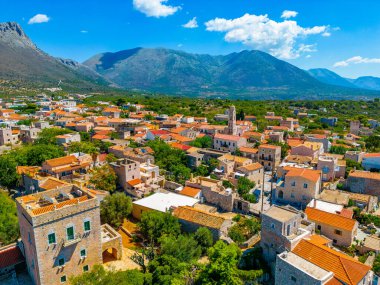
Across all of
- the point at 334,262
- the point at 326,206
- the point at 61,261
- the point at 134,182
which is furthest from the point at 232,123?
the point at 61,261

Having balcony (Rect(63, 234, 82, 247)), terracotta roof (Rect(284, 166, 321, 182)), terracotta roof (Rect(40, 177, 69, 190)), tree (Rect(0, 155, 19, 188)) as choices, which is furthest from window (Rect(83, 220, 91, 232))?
terracotta roof (Rect(284, 166, 321, 182))

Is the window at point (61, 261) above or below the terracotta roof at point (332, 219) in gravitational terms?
above

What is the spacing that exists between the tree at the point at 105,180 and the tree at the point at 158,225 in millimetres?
11050

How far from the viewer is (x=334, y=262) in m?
19.6

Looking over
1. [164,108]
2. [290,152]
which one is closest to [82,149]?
[290,152]

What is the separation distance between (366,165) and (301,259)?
36048 millimetres

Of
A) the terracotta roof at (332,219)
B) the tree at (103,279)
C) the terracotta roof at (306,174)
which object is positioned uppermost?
the terracotta roof at (306,174)

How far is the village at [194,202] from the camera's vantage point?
2036cm

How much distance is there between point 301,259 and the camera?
67.1ft

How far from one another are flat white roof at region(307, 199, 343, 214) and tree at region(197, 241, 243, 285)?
15544 mm

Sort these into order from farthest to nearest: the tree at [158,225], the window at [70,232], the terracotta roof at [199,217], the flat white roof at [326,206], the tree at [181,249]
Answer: the flat white roof at [326,206] → the terracotta roof at [199,217] → the tree at [158,225] → the tree at [181,249] → the window at [70,232]

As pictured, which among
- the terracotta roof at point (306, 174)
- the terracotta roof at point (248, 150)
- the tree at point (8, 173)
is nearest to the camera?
the terracotta roof at point (306, 174)

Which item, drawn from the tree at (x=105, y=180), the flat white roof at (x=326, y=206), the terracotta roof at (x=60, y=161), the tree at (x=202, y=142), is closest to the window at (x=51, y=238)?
the tree at (x=105, y=180)

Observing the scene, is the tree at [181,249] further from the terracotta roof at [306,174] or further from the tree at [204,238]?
the terracotta roof at [306,174]
